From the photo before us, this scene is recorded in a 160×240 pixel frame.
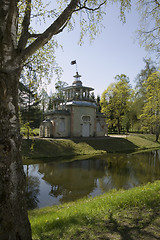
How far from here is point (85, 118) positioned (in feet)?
93.5

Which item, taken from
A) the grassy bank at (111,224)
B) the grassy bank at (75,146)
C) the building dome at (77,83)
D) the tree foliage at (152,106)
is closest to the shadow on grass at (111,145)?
the grassy bank at (75,146)

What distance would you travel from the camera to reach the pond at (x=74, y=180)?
9211 mm

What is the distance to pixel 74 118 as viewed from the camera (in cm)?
2769

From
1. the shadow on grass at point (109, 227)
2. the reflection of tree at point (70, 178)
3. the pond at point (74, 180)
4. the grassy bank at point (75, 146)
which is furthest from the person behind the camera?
the grassy bank at point (75, 146)

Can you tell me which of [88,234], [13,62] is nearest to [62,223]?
[88,234]

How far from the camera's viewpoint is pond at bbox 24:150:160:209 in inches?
363

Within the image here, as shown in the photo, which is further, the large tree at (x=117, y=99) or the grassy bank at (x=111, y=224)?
the large tree at (x=117, y=99)

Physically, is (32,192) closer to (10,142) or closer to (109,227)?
(109,227)

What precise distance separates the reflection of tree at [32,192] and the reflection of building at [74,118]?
1530 centimetres

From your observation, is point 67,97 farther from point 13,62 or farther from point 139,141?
point 13,62

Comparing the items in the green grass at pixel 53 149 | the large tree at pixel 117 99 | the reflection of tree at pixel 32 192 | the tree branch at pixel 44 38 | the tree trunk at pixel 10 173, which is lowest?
the reflection of tree at pixel 32 192

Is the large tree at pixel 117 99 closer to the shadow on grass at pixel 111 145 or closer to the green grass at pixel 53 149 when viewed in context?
the shadow on grass at pixel 111 145

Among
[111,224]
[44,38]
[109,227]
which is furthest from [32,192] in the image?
[44,38]

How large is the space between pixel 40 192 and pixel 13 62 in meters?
8.00
